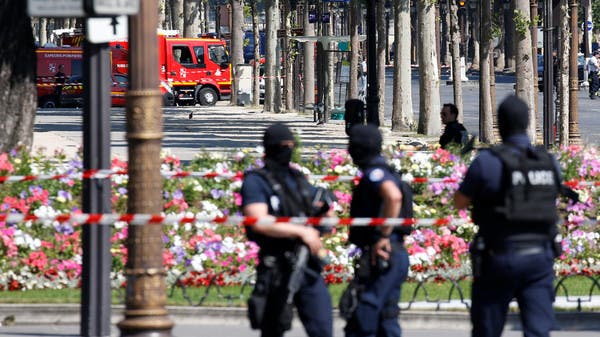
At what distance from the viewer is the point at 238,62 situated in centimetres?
5988

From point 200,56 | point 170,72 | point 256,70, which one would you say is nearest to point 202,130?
point 256,70

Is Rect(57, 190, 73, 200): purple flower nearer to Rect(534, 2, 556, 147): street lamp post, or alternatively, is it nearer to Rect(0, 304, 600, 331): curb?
Rect(0, 304, 600, 331): curb

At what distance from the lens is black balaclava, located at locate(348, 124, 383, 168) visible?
857 cm

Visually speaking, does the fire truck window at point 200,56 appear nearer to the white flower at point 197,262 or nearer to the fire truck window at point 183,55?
the fire truck window at point 183,55

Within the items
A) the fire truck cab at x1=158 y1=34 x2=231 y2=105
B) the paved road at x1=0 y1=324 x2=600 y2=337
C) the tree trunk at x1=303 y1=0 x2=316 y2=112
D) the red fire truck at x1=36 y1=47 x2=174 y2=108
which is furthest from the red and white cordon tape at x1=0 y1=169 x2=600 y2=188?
the fire truck cab at x1=158 y1=34 x2=231 y2=105

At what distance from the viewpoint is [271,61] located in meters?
53.6

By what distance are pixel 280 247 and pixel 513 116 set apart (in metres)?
1.35

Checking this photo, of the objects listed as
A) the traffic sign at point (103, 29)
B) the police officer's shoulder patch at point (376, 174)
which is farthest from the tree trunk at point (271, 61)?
the police officer's shoulder patch at point (376, 174)

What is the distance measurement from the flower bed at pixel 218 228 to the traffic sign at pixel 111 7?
424 centimetres

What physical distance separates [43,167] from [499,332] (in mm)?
6942

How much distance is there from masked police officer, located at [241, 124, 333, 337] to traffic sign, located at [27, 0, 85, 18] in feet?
4.43

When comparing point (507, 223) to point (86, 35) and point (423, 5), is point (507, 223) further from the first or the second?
point (423, 5)

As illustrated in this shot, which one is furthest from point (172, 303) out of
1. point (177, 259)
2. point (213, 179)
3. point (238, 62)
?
point (238, 62)

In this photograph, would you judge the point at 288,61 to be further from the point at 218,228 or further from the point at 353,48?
the point at 218,228
